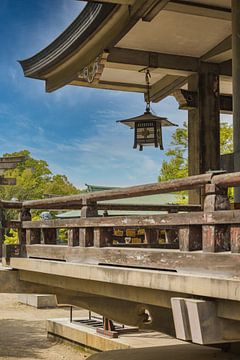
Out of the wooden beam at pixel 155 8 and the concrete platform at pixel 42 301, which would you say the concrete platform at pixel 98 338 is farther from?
the wooden beam at pixel 155 8

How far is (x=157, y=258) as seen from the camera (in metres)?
5.60

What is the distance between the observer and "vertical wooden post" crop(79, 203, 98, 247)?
723cm

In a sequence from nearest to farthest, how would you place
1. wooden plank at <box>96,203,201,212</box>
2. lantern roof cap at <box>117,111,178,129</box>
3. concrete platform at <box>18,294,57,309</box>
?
1. wooden plank at <box>96,203,201,212</box>
2. lantern roof cap at <box>117,111,178,129</box>
3. concrete platform at <box>18,294,57,309</box>

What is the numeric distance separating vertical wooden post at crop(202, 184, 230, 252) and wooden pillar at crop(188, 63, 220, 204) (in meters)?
5.32

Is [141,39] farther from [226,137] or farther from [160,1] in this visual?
[226,137]

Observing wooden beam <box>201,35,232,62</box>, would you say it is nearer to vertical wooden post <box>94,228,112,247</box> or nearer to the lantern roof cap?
the lantern roof cap

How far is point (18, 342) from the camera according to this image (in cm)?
1642

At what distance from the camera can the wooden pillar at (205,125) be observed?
10.5 metres

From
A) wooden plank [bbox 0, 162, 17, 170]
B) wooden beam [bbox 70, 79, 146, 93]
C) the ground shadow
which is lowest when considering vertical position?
the ground shadow

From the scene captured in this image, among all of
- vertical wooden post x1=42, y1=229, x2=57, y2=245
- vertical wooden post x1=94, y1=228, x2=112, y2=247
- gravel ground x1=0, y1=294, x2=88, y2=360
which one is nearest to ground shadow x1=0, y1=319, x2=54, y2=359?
gravel ground x1=0, y1=294, x2=88, y2=360

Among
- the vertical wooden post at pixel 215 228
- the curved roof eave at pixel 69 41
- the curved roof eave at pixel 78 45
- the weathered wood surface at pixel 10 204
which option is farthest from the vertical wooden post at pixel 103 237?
the curved roof eave at pixel 69 41

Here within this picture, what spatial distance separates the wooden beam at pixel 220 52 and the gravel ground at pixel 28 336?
25.1ft

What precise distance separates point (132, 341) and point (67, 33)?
638 centimetres

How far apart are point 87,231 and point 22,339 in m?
10.6
